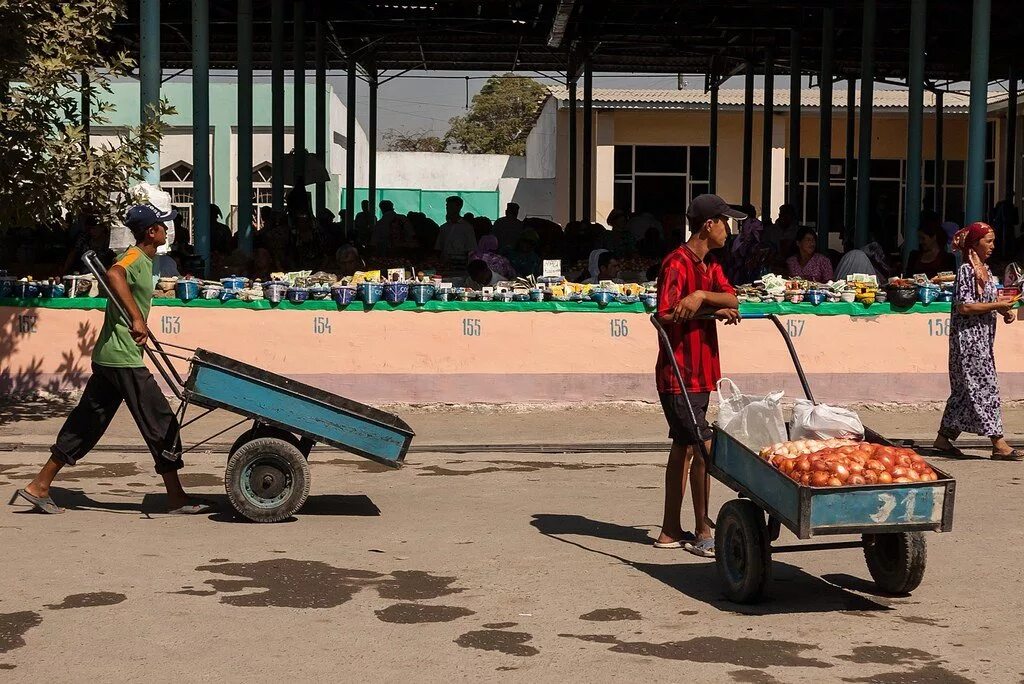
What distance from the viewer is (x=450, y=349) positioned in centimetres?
1309

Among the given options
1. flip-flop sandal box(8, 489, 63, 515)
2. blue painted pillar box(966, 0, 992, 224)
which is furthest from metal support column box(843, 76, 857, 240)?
flip-flop sandal box(8, 489, 63, 515)

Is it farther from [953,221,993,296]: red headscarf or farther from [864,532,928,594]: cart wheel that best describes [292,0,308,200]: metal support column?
[864,532,928,594]: cart wheel

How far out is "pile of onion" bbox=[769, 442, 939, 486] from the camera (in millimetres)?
6223

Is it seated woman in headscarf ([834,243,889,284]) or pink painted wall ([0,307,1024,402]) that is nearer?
pink painted wall ([0,307,1024,402])

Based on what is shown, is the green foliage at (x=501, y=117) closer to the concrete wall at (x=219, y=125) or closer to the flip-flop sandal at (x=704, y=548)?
the concrete wall at (x=219, y=125)

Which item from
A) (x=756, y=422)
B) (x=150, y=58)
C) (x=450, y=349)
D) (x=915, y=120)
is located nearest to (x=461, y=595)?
(x=756, y=422)

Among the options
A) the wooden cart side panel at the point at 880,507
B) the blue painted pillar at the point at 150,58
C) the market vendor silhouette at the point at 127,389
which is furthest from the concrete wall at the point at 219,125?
the wooden cart side panel at the point at 880,507

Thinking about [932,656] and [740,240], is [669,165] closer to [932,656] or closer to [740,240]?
[740,240]

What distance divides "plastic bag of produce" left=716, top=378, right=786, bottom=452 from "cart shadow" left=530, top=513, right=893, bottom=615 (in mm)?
705

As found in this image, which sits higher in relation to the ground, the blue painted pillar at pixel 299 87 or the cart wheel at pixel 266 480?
the blue painted pillar at pixel 299 87

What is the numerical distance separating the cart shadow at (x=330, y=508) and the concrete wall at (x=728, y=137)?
3503cm

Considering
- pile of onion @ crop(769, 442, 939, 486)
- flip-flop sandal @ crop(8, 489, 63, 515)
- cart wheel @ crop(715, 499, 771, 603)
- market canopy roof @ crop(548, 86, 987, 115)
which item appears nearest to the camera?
pile of onion @ crop(769, 442, 939, 486)

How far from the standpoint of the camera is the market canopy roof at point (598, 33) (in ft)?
84.3

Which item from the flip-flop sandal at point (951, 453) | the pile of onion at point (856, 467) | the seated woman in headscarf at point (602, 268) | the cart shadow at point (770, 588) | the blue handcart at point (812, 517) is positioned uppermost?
the seated woman in headscarf at point (602, 268)
